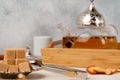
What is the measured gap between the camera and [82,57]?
2.43ft

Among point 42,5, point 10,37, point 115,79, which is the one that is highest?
point 42,5

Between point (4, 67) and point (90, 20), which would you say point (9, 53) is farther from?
point (90, 20)

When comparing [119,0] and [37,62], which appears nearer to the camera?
[37,62]

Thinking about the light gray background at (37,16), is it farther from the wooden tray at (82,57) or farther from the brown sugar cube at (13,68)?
the brown sugar cube at (13,68)

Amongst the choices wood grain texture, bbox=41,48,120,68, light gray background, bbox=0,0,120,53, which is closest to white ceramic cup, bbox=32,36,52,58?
light gray background, bbox=0,0,120,53

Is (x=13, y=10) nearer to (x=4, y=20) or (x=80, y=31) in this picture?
(x=4, y=20)

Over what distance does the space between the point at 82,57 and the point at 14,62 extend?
21 cm

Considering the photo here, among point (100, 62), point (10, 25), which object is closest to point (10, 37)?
point (10, 25)

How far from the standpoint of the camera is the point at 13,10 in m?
1.04

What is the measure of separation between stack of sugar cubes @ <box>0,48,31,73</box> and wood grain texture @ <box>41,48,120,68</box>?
15cm

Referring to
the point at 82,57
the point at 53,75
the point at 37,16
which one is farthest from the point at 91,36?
the point at 37,16

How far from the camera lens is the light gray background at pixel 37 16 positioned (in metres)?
1.04

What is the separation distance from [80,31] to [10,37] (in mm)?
335

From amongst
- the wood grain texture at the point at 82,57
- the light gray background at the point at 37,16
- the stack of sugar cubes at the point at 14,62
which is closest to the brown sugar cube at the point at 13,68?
the stack of sugar cubes at the point at 14,62
